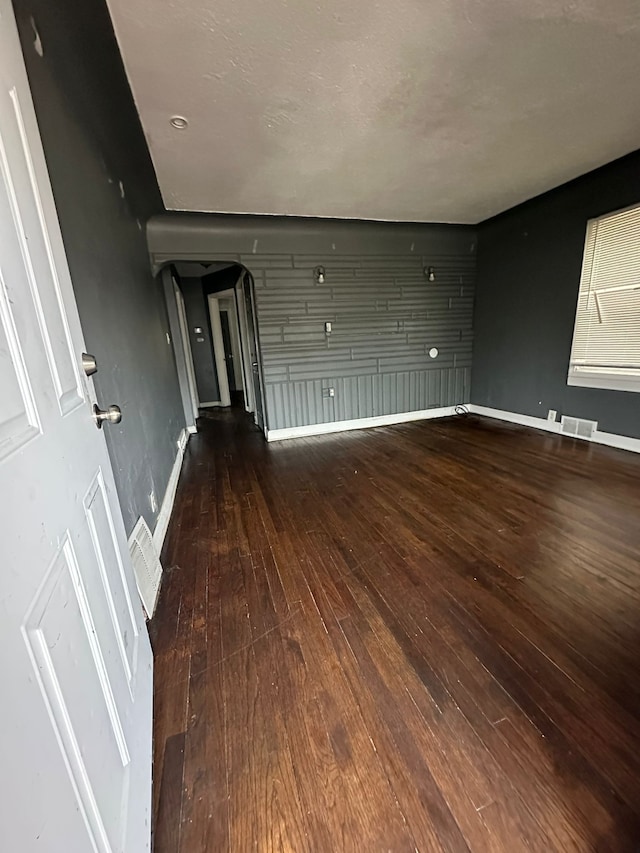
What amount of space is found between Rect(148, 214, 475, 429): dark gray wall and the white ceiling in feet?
2.16

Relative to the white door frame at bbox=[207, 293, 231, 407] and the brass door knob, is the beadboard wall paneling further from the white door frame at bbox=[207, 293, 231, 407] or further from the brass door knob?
the brass door knob

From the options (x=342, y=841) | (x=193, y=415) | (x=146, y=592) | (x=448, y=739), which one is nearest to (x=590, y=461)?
(x=448, y=739)

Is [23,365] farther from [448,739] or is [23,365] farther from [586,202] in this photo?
[586,202]

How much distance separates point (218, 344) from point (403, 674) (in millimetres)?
6455

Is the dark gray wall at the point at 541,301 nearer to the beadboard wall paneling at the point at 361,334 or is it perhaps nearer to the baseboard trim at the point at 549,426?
the baseboard trim at the point at 549,426

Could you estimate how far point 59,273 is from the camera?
3.14 ft

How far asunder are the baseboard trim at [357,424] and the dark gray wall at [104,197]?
1867 mm

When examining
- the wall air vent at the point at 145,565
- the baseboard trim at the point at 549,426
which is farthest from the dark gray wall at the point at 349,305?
the wall air vent at the point at 145,565

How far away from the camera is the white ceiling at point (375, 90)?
1.58 meters

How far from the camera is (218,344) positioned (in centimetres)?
685

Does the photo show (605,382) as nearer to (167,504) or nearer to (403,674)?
(403,674)

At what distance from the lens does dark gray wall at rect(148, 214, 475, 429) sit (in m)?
4.04

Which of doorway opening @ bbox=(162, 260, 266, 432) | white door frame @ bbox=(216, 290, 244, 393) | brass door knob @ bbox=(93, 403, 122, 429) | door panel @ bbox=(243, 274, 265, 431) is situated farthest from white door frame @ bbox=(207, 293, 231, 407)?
brass door knob @ bbox=(93, 403, 122, 429)

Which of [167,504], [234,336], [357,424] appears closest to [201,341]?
[234,336]
